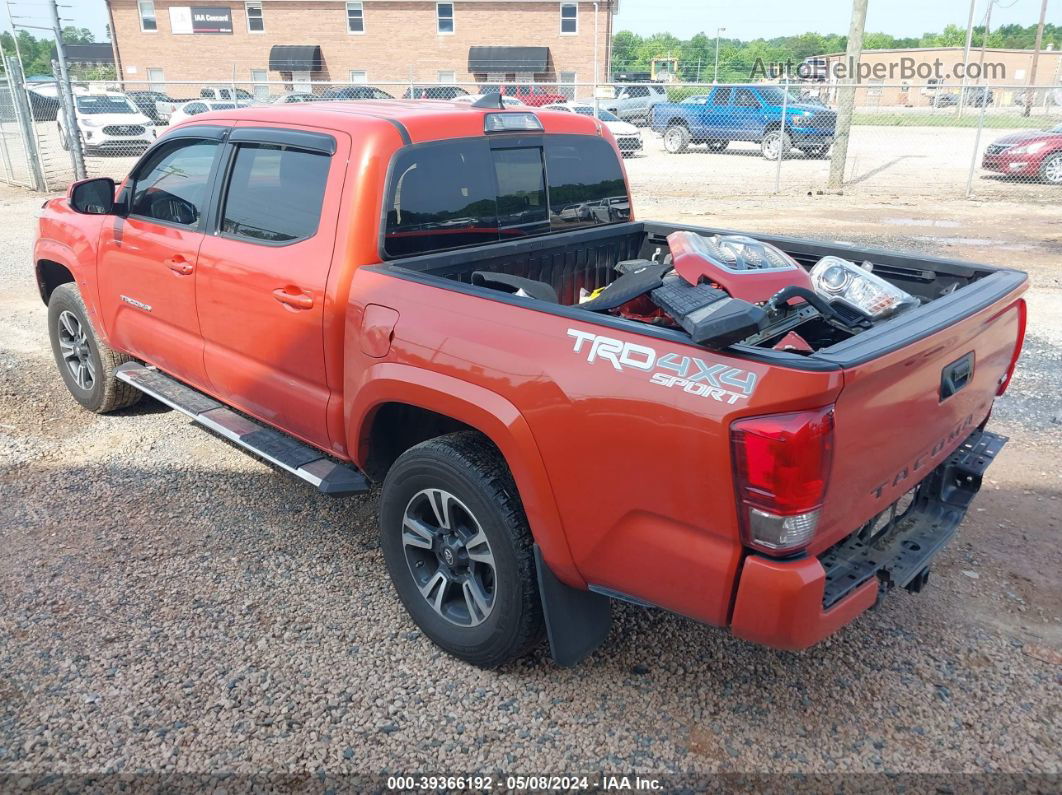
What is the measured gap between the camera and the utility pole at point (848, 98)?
15.2 meters

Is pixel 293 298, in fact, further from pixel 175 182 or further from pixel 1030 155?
pixel 1030 155

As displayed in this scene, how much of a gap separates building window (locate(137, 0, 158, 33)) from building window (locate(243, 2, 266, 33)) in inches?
203

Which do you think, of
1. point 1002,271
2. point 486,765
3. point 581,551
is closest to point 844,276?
point 1002,271

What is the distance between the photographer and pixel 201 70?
145 feet

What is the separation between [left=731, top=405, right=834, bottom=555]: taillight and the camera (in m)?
2.03

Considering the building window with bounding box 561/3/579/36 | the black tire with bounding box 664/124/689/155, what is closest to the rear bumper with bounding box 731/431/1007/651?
the black tire with bounding box 664/124/689/155

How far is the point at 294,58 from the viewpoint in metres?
42.3

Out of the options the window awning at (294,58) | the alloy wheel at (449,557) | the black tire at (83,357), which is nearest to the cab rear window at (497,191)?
the alloy wheel at (449,557)

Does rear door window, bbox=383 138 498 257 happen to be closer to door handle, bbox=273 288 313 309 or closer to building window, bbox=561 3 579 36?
door handle, bbox=273 288 313 309

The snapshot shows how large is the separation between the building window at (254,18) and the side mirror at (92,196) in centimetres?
4433

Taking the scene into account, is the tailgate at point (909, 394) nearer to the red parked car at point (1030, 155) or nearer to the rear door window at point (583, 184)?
the rear door window at point (583, 184)

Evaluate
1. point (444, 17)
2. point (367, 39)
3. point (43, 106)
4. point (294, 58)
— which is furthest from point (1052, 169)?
point (294, 58)

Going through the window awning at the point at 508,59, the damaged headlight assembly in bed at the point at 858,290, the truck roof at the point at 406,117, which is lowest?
the damaged headlight assembly in bed at the point at 858,290

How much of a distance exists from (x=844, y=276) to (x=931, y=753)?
→ 171cm
